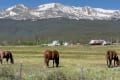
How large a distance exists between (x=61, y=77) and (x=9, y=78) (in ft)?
11.1

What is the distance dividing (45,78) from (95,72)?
10738mm

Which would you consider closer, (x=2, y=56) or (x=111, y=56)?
(x=111, y=56)

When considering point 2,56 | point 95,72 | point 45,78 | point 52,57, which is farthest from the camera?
point 2,56

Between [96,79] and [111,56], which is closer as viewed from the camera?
[96,79]

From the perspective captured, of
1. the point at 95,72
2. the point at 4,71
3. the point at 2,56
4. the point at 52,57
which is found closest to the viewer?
the point at 4,71

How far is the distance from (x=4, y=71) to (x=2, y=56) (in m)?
24.3

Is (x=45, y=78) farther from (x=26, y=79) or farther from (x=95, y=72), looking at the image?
(x=95, y=72)

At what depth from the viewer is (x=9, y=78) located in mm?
29312

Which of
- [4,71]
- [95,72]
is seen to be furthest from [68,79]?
[95,72]

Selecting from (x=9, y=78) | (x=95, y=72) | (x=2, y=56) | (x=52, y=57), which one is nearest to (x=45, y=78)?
(x=9, y=78)

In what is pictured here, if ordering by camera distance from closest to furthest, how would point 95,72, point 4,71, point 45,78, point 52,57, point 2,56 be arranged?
point 45,78 < point 4,71 < point 95,72 < point 52,57 < point 2,56

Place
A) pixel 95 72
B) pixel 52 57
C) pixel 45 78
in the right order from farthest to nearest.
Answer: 1. pixel 52 57
2. pixel 95 72
3. pixel 45 78

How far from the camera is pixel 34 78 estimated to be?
101 feet

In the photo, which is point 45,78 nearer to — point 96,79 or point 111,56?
point 96,79
